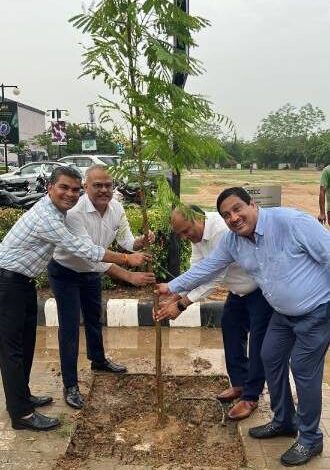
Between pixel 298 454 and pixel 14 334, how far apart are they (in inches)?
76.2

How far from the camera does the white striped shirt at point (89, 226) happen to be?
12.1 feet

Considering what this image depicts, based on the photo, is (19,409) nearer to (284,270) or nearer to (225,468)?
(225,468)

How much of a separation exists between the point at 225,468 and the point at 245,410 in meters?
0.63

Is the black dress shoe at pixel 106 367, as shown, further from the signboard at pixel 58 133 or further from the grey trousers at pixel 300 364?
the signboard at pixel 58 133

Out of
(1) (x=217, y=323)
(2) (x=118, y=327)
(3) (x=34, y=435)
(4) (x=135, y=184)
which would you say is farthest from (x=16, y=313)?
(1) (x=217, y=323)

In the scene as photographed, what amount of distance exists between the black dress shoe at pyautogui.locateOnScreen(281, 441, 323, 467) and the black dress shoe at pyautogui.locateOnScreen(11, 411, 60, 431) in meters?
1.53

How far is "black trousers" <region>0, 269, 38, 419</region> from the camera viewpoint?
11.1ft

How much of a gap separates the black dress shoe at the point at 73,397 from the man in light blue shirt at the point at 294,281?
1.50 metres

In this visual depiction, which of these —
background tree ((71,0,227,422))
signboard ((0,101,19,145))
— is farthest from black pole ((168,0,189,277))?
signboard ((0,101,19,145))

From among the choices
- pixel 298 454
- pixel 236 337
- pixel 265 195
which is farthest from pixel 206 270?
A: pixel 265 195

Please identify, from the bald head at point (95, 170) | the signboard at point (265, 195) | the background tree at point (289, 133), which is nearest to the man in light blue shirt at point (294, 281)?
the bald head at point (95, 170)

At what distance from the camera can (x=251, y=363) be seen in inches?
145

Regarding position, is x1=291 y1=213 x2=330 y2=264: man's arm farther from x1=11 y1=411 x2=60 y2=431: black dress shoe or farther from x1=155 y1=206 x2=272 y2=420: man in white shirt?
x1=11 y1=411 x2=60 y2=431: black dress shoe

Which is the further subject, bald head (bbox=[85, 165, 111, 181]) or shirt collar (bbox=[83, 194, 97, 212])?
shirt collar (bbox=[83, 194, 97, 212])
